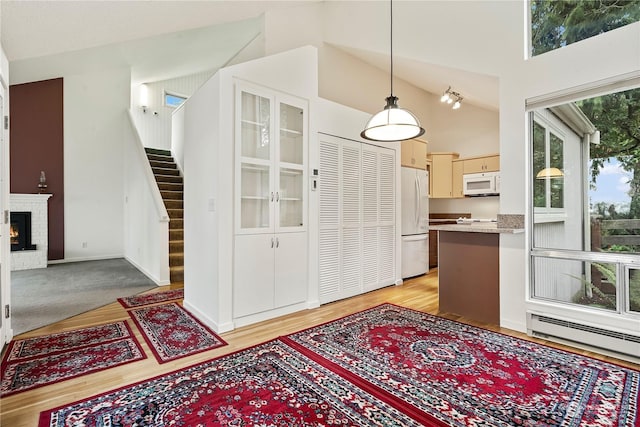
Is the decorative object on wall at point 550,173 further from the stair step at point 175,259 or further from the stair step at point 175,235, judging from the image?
the stair step at point 175,235

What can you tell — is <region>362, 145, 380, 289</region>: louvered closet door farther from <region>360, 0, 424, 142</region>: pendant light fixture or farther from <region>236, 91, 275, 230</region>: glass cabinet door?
<region>236, 91, 275, 230</region>: glass cabinet door

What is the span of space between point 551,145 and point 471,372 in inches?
90.2

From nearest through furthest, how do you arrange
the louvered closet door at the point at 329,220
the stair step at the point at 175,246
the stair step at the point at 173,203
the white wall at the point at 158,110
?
the louvered closet door at the point at 329,220, the stair step at the point at 175,246, the stair step at the point at 173,203, the white wall at the point at 158,110

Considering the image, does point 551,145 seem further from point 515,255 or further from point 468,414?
point 468,414

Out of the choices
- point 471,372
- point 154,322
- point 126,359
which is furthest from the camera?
point 154,322

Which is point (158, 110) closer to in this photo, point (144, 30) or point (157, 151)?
point (157, 151)

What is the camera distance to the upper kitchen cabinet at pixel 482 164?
595 cm

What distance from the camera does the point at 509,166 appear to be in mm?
3236

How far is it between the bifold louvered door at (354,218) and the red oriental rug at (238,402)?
1.81 m

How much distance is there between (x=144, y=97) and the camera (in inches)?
325

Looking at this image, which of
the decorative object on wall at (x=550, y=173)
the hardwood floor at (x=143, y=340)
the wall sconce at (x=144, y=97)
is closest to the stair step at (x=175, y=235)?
the hardwood floor at (x=143, y=340)

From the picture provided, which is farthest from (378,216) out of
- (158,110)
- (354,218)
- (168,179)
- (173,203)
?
(158,110)

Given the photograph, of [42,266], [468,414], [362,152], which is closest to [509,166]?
[362,152]

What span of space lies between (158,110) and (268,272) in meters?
6.92
